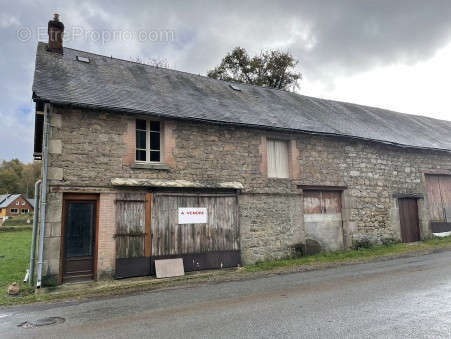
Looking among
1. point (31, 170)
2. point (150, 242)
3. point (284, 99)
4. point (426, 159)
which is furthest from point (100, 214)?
point (31, 170)

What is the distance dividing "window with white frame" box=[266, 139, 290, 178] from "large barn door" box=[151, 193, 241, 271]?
1930 millimetres

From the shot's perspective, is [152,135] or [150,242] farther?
[152,135]

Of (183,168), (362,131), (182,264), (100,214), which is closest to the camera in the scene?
(100,214)

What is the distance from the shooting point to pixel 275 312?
505 centimetres

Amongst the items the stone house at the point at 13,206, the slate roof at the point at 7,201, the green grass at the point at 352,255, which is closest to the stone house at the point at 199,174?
the green grass at the point at 352,255

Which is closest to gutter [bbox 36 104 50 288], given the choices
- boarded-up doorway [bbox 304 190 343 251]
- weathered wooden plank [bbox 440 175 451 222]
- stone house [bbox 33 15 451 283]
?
stone house [bbox 33 15 451 283]

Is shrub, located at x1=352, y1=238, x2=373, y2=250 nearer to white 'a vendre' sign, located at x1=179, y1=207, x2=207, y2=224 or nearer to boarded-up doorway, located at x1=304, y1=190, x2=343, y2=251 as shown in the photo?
boarded-up doorway, located at x1=304, y1=190, x2=343, y2=251

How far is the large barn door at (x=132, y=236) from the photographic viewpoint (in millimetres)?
8438

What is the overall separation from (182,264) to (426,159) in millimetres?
12061

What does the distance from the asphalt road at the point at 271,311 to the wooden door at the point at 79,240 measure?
186cm

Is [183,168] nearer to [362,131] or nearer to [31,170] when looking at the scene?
[362,131]

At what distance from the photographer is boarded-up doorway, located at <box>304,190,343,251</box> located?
11.4 meters

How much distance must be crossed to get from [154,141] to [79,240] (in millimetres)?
3385

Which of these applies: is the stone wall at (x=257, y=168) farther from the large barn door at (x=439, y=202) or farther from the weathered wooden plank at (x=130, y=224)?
the large barn door at (x=439, y=202)
